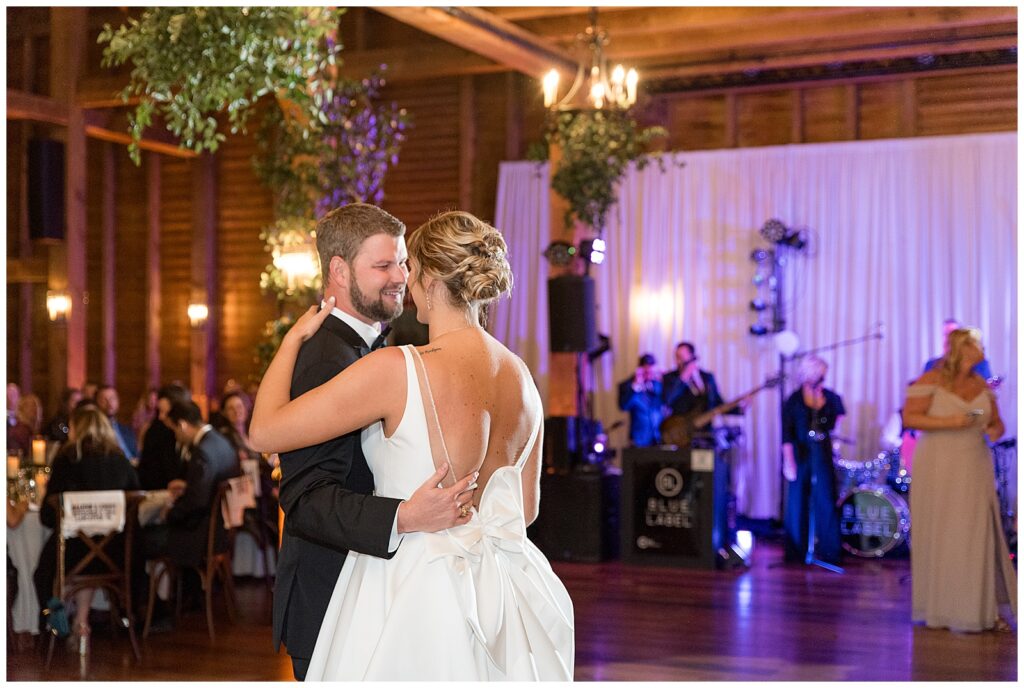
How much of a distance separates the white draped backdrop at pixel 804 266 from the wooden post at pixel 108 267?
478cm

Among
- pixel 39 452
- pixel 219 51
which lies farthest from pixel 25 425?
pixel 219 51

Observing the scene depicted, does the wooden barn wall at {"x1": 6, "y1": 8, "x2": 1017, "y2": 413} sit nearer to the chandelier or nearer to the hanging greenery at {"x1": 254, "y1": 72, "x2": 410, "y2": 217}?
the chandelier

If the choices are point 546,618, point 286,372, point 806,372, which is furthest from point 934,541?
point 286,372

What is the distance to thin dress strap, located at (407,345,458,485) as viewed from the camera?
2.46 metres

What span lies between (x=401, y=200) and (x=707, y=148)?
3.16 metres

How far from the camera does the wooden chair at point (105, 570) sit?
6207mm

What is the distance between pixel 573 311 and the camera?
9.42m

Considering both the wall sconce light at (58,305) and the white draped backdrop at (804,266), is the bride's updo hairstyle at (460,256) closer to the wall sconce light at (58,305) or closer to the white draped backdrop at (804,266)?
the white draped backdrop at (804,266)

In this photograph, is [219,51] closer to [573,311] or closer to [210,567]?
[210,567]

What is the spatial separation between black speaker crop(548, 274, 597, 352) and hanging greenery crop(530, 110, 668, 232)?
1.69 feet

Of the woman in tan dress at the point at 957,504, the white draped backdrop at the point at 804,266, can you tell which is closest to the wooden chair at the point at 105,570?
the woman in tan dress at the point at 957,504

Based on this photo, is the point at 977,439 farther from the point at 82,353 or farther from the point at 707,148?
the point at 82,353

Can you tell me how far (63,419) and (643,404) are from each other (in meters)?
4.75

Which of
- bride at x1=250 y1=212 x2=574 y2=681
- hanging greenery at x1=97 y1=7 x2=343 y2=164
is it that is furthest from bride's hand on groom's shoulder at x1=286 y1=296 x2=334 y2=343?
hanging greenery at x1=97 y1=7 x2=343 y2=164
